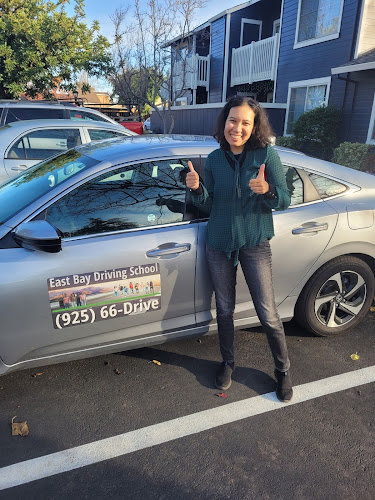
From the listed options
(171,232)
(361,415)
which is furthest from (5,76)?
(361,415)

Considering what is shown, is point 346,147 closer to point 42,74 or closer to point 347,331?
point 347,331

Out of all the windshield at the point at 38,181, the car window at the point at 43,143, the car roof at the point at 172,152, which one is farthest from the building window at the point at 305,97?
the windshield at the point at 38,181

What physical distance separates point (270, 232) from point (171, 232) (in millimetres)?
625

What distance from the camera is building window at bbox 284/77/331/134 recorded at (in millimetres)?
12062

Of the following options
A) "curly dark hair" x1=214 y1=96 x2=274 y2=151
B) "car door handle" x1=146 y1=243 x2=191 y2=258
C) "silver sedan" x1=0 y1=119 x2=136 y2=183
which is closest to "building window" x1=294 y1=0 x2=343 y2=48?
"silver sedan" x1=0 y1=119 x2=136 y2=183

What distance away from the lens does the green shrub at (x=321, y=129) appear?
10938mm

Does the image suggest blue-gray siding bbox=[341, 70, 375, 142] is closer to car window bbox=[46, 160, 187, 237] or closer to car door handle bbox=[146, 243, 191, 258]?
car window bbox=[46, 160, 187, 237]

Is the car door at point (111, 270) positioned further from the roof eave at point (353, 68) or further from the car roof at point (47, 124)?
the roof eave at point (353, 68)

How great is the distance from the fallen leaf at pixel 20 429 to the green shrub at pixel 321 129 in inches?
417

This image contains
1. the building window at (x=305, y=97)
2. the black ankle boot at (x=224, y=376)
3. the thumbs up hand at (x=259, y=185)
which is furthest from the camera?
the building window at (x=305, y=97)

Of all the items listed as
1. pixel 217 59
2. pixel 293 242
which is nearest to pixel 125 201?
pixel 293 242

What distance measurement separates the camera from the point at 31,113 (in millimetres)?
7297

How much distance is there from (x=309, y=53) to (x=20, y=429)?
1339 cm

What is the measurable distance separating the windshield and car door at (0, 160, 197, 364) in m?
0.17
